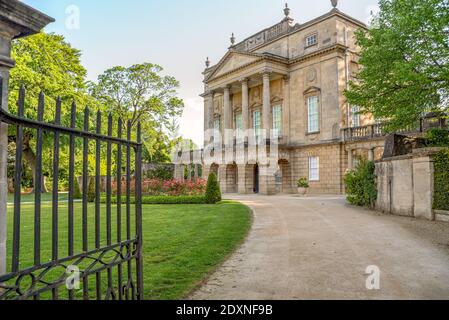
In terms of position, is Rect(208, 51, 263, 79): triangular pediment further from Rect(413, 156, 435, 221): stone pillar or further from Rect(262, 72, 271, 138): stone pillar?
Rect(413, 156, 435, 221): stone pillar

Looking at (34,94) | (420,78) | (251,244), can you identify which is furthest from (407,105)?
(34,94)

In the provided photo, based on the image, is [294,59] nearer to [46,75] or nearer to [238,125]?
[238,125]

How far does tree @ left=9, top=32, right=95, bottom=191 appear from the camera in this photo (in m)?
19.1

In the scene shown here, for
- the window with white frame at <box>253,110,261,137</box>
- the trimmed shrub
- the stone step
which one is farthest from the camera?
the window with white frame at <box>253,110,261,137</box>

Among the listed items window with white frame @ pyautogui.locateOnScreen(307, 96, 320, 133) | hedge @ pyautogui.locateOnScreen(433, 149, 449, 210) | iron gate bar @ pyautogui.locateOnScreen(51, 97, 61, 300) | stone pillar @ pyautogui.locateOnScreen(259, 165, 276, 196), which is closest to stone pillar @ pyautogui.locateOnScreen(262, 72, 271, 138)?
stone pillar @ pyautogui.locateOnScreen(259, 165, 276, 196)

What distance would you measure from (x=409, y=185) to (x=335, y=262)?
25.9 ft

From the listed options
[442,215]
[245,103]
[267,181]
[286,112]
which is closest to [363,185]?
[442,215]

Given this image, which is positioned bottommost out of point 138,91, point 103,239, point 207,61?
point 103,239

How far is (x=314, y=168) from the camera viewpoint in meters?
30.0

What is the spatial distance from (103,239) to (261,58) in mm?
25771

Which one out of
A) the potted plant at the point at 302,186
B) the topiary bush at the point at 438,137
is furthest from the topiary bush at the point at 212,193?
the topiary bush at the point at 438,137

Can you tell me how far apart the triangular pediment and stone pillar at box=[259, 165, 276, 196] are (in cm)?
1001
